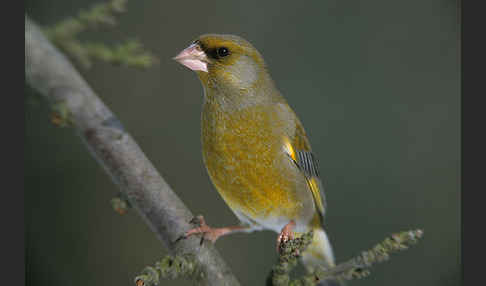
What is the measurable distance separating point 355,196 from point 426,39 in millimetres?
567

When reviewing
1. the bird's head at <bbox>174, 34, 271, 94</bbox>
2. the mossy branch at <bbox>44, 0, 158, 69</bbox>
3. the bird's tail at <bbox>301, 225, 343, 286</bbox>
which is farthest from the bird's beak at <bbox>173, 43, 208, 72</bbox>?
the bird's tail at <bbox>301, 225, 343, 286</bbox>

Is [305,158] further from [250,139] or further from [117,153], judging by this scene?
[117,153]

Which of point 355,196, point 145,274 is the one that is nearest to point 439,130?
point 355,196

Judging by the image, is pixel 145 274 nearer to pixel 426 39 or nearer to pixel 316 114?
pixel 316 114

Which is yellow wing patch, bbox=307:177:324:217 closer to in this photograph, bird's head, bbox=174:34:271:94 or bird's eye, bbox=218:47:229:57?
bird's head, bbox=174:34:271:94

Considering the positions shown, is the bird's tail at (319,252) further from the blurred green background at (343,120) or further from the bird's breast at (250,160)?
the bird's breast at (250,160)

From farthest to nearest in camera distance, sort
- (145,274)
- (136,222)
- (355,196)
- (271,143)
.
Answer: (136,222), (355,196), (271,143), (145,274)

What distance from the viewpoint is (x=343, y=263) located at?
3.02 ft

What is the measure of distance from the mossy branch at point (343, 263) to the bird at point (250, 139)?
335 millimetres

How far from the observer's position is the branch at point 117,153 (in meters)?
1.17

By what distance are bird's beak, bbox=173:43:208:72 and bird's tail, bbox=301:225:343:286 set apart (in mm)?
684

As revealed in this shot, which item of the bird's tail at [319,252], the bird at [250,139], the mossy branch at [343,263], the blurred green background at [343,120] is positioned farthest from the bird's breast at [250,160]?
the mossy branch at [343,263]

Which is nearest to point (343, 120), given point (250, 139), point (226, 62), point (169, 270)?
point (250, 139)

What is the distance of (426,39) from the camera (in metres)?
1.46
